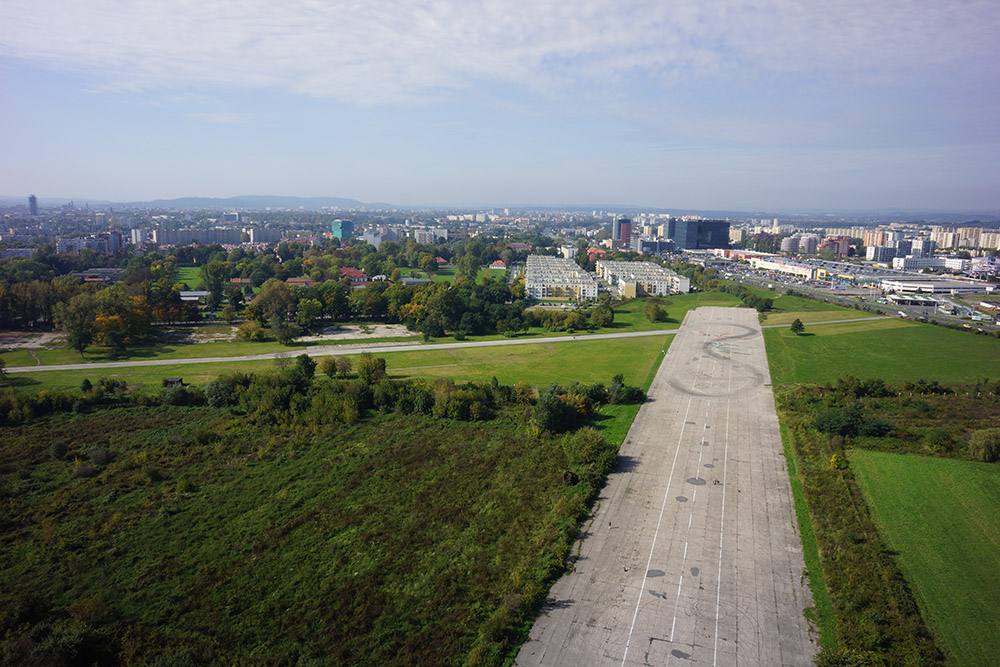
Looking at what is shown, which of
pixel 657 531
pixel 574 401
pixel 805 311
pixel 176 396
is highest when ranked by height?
pixel 805 311

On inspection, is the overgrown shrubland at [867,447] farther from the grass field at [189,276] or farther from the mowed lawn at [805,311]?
the grass field at [189,276]

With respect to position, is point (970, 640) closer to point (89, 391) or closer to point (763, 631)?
point (763, 631)

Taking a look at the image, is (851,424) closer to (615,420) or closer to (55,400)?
(615,420)

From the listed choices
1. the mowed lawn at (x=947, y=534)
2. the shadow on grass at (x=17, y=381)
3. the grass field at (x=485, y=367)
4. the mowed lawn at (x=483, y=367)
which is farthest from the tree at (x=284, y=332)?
the mowed lawn at (x=947, y=534)

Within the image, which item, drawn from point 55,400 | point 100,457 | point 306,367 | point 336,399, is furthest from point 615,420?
point 55,400

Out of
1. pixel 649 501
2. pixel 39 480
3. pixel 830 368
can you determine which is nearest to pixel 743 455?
pixel 649 501
